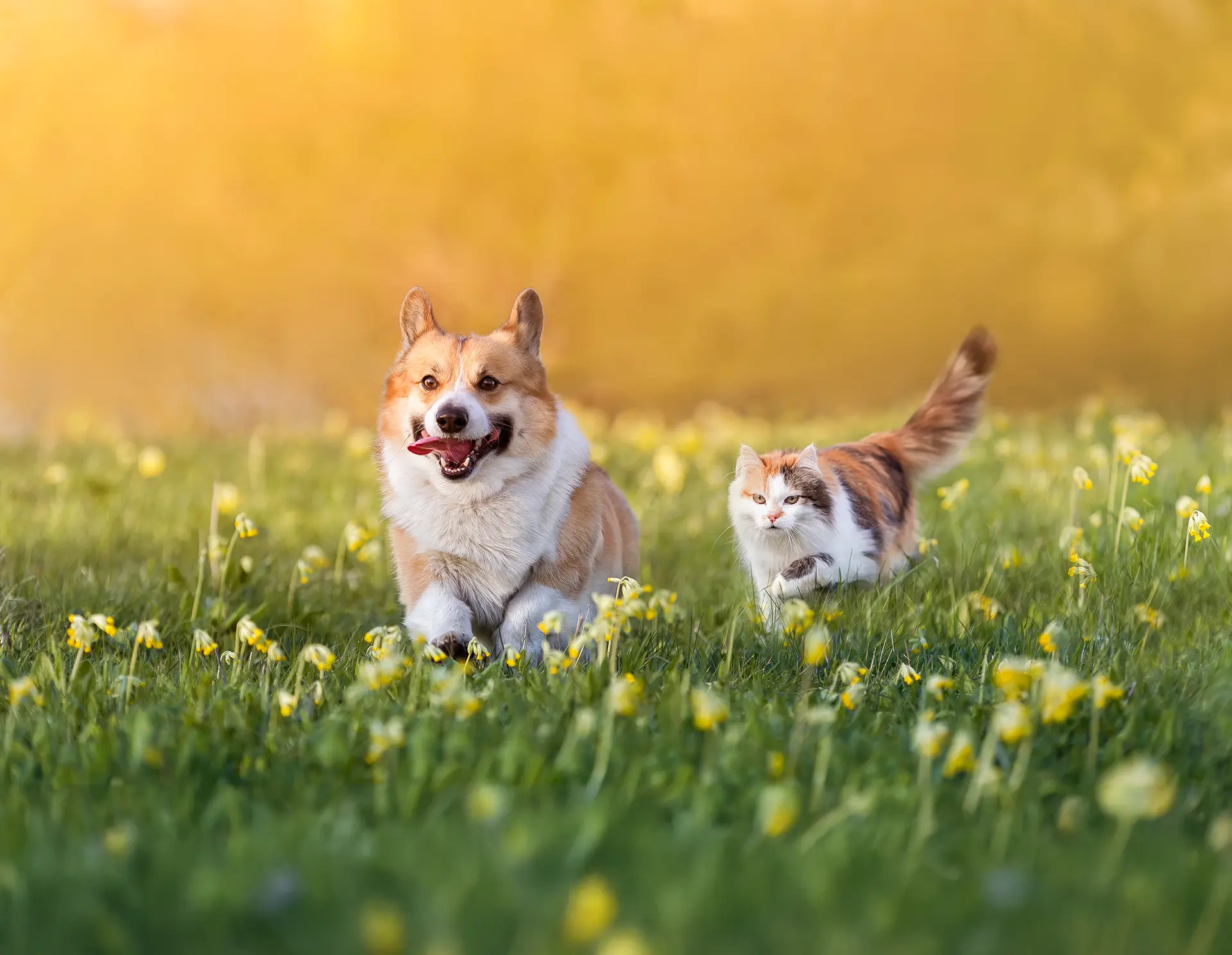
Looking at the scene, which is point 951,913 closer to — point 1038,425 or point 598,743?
point 598,743

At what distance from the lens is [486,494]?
432 cm

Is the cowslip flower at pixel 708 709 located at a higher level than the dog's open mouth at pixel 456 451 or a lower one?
lower

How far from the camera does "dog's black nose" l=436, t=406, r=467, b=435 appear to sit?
400cm

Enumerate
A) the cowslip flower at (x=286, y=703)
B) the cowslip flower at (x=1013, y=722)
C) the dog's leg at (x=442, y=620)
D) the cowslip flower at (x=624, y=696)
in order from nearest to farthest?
the cowslip flower at (x=1013, y=722) → the cowslip flower at (x=624, y=696) → the cowslip flower at (x=286, y=703) → the dog's leg at (x=442, y=620)

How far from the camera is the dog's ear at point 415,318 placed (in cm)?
452

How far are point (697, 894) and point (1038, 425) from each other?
991cm

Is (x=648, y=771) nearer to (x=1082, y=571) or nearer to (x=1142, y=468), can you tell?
(x=1082, y=571)

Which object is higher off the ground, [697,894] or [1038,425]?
[1038,425]

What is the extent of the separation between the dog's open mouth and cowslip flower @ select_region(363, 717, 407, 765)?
1.40 metres

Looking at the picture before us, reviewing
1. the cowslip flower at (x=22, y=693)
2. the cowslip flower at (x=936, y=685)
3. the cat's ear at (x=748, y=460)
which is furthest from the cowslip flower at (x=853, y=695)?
the cowslip flower at (x=22, y=693)

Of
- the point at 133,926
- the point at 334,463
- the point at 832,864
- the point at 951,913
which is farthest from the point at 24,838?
the point at 334,463

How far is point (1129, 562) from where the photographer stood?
16.4 ft

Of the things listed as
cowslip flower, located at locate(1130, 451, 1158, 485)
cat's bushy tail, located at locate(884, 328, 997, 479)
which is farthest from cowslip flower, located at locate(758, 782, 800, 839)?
cat's bushy tail, located at locate(884, 328, 997, 479)

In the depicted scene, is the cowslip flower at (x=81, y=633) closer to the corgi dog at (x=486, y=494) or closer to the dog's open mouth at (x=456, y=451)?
the corgi dog at (x=486, y=494)
